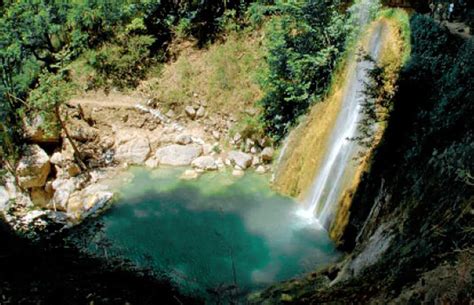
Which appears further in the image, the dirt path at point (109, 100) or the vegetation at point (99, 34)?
the dirt path at point (109, 100)

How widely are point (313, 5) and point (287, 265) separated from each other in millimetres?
7339

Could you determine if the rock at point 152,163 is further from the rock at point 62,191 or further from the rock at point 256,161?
the rock at point 256,161

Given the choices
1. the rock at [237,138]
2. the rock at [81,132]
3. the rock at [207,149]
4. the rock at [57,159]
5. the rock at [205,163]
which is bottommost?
the rock at [57,159]

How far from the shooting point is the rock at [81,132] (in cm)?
1422

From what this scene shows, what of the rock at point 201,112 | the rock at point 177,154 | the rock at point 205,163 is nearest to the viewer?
the rock at point 205,163

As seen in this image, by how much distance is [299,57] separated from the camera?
12.0m

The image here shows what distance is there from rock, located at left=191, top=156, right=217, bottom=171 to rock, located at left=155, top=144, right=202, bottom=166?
29 centimetres

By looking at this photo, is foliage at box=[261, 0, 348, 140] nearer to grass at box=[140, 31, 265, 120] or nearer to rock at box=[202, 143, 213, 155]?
grass at box=[140, 31, 265, 120]

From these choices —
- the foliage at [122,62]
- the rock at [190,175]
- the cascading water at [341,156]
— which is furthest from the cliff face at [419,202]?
the foliage at [122,62]

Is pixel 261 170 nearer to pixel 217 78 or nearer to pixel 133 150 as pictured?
pixel 217 78

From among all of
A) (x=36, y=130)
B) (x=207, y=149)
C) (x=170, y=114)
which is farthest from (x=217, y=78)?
(x=36, y=130)

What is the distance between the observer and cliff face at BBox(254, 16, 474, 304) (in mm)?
4055

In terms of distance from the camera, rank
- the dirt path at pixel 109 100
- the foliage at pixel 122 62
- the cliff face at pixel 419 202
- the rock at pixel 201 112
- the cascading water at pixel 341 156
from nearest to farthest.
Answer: the cliff face at pixel 419 202 → the cascading water at pixel 341 156 → the rock at pixel 201 112 → the dirt path at pixel 109 100 → the foliage at pixel 122 62

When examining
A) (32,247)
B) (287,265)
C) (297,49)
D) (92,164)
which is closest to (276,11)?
(297,49)
